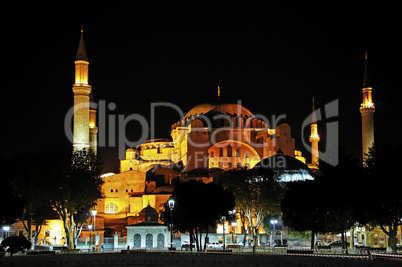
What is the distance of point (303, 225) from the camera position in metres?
52.4

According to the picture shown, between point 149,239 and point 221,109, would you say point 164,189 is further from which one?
point 149,239

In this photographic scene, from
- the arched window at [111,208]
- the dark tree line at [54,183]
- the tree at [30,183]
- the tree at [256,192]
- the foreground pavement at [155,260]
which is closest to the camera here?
the foreground pavement at [155,260]

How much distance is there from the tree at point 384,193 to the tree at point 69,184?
874 inches

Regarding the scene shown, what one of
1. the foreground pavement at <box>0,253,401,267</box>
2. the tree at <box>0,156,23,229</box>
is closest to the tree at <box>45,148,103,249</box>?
the tree at <box>0,156,23,229</box>

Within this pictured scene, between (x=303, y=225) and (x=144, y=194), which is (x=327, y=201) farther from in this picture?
(x=144, y=194)

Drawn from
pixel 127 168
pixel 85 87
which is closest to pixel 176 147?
pixel 127 168

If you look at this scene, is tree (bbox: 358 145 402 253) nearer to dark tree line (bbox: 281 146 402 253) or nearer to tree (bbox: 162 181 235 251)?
dark tree line (bbox: 281 146 402 253)

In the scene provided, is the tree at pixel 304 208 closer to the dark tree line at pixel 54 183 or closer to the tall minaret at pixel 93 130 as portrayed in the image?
the dark tree line at pixel 54 183

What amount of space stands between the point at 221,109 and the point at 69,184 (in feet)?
157

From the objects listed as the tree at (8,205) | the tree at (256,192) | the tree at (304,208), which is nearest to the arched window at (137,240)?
the tree at (256,192)

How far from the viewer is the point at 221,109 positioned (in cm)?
9900

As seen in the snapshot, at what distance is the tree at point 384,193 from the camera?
42500 mm

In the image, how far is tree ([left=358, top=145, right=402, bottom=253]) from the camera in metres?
42.5

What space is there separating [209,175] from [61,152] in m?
32.3
